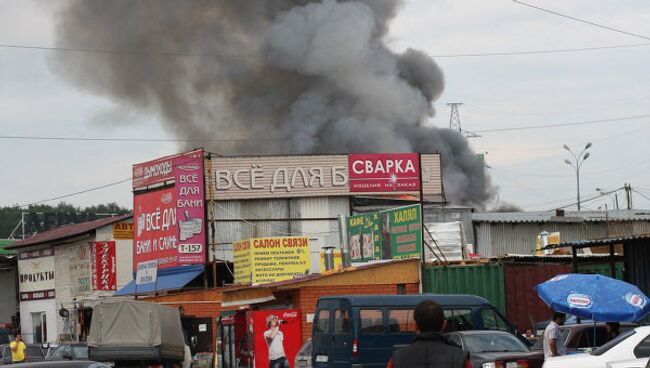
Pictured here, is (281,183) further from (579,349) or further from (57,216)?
(57,216)

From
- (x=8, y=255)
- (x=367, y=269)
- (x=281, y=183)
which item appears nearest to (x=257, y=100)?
(x=8, y=255)

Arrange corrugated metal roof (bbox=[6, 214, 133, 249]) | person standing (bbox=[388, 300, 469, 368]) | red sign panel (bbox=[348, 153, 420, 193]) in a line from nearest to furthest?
person standing (bbox=[388, 300, 469, 368])
red sign panel (bbox=[348, 153, 420, 193])
corrugated metal roof (bbox=[6, 214, 133, 249])

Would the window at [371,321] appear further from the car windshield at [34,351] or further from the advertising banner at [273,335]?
the car windshield at [34,351]

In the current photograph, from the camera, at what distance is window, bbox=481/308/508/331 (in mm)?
25281

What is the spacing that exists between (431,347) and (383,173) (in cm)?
4680

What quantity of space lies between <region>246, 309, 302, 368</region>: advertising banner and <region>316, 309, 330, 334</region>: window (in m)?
2.90

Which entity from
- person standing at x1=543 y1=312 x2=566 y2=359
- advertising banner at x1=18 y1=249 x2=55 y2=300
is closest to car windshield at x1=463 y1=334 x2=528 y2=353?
person standing at x1=543 y1=312 x2=566 y2=359

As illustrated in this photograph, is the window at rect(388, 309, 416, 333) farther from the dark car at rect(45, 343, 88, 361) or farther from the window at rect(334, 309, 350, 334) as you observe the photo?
the dark car at rect(45, 343, 88, 361)

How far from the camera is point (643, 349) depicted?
14.6 m

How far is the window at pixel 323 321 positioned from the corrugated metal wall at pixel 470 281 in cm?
894

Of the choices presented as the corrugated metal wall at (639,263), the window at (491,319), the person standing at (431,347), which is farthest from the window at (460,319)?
the person standing at (431,347)

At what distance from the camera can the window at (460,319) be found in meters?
25.0

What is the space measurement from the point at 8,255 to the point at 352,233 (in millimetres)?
35909

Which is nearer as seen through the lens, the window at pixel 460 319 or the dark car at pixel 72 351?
the window at pixel 460 319
